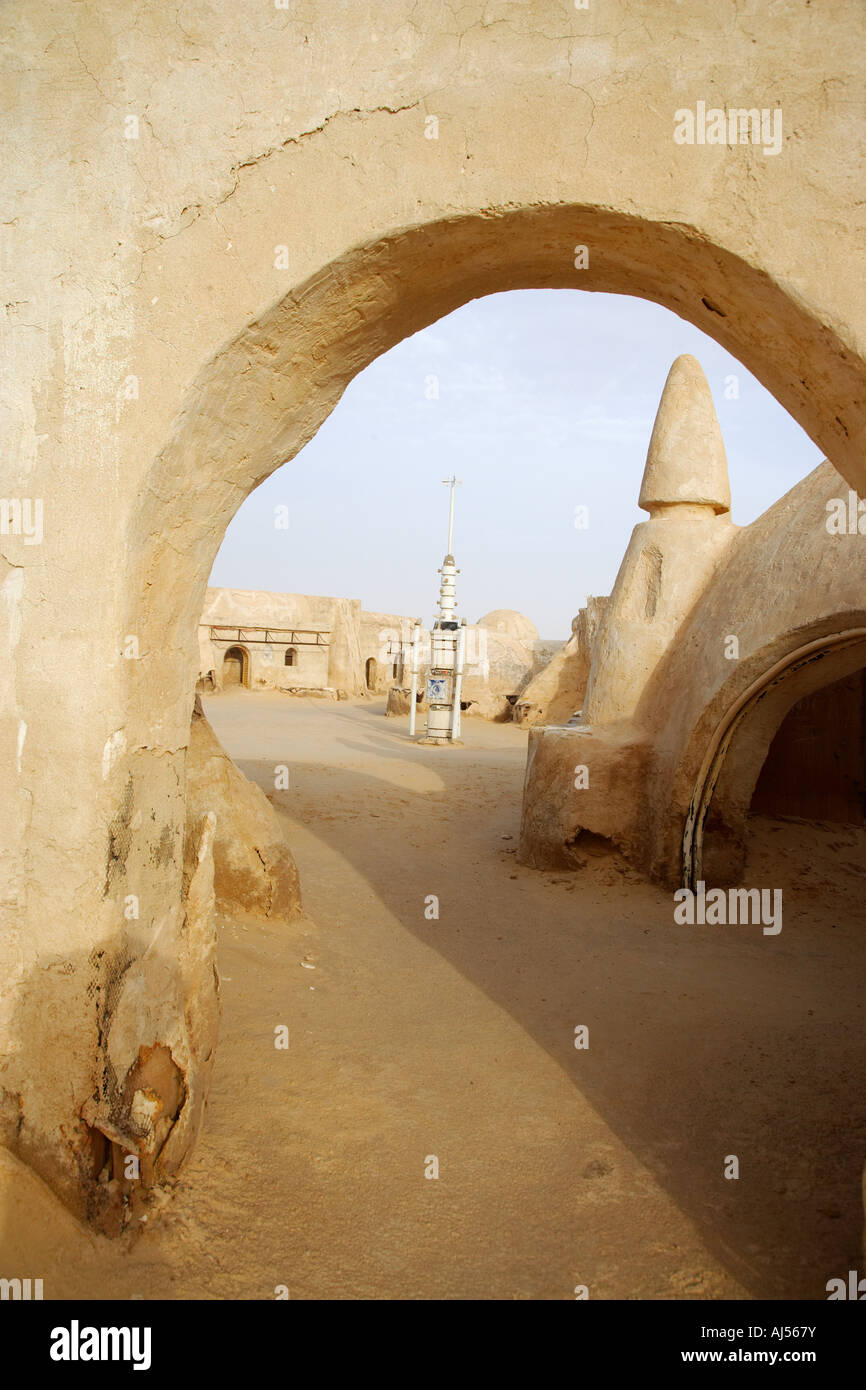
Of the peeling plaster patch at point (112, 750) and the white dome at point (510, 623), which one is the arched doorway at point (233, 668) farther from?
the peeling plaster patch at point (112, 750)

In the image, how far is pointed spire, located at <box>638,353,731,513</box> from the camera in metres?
7.95

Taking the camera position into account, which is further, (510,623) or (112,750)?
(510,623)

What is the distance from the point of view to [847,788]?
8.48 metres

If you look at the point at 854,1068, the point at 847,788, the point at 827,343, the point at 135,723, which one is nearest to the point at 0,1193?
the point at 135,723

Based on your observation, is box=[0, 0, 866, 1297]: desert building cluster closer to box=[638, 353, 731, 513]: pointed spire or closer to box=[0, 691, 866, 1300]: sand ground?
box=[0, 691, 866, 1300]: sand ground

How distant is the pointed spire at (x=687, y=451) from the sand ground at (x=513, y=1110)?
3.50 m

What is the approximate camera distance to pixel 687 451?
7961 mm

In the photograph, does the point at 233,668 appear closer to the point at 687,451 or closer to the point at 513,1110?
the point at 687,451

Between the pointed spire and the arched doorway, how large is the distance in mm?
17737

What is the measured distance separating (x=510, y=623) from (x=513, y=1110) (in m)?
22.3

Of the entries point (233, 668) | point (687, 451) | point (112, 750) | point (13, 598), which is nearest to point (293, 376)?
point (13, 598)

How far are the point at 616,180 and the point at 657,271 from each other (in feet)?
1.19

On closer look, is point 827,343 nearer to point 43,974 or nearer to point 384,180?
point 384,180

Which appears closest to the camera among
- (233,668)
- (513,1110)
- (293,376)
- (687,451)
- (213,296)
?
(213,296)
